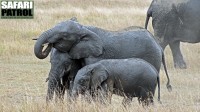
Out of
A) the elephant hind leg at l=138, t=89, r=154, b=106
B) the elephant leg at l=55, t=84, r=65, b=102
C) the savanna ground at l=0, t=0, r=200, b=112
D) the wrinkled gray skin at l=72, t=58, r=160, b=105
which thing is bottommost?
the savanna ground at l=0, t=0, r=200, b=112

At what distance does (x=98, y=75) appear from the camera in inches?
340

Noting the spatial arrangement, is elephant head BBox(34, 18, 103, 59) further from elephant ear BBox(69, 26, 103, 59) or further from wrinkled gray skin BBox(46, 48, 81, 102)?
wrinkled gray skin BBox(46, 48, 81, 102)

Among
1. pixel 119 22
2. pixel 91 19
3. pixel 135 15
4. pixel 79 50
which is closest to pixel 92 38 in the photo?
pixel 79 50

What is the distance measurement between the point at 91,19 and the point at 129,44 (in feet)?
49.5

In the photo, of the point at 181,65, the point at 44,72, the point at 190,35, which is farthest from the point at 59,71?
the point at 190,35

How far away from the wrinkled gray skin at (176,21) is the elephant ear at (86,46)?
19.6 ft

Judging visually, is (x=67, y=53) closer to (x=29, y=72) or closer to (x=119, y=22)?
(x=29, y=72)

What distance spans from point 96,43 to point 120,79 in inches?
30.2

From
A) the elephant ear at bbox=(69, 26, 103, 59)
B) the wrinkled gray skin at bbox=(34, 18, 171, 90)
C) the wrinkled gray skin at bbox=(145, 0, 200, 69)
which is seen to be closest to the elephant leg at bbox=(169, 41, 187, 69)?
the wrinkled gray skin at bbox=(145, 0, 200, 69)

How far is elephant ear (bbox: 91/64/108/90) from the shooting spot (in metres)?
8.63

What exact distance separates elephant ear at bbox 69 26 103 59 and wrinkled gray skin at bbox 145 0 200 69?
5.97m

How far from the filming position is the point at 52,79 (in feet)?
30.5

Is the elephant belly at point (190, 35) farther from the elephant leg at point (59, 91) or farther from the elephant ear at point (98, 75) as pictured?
the elephant ear at point (98, 75)

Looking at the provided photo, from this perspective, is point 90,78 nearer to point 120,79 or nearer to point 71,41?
point 120,79
